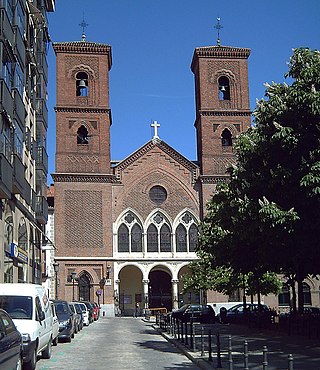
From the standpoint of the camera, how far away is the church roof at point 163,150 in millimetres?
58656

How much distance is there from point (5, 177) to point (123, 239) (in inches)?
1313

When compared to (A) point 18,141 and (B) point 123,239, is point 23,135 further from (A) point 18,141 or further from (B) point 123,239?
(B) point 123,239

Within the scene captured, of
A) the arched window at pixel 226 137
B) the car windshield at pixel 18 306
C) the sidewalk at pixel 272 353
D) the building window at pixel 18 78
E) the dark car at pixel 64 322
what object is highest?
the arched window at pixel 226 137

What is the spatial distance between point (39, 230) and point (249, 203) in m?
23.4

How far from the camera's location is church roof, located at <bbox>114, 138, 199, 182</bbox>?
58.7 metres

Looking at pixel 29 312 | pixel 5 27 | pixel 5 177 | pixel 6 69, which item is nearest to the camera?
pixel 29 312

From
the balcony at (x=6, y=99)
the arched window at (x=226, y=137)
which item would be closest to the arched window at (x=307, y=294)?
the arched window at (x=226, y=137)

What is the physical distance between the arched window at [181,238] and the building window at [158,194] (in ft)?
9.73

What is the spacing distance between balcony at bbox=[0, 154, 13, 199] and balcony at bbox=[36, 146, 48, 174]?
43.2 feet

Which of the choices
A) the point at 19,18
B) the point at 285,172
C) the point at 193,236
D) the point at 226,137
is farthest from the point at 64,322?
the point at 226,137

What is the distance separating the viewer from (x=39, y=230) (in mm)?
40188

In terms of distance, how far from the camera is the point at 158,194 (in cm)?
5875

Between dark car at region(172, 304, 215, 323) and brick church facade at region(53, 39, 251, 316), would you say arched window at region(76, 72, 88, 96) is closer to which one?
brick church facade at region(53, 39, 251, 316)

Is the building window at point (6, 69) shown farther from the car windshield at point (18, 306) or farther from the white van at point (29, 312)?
the car windshield at point (18, 306)
